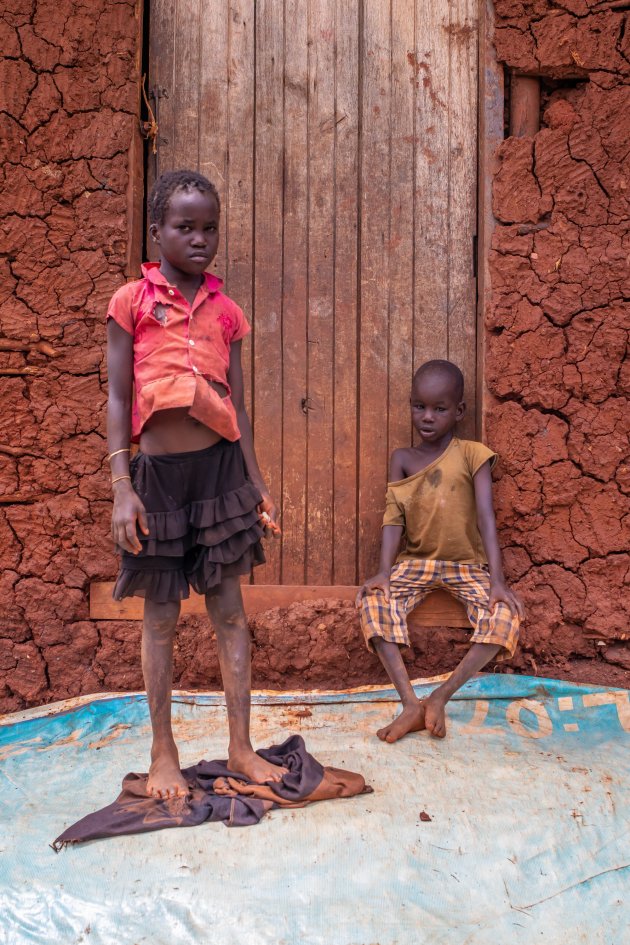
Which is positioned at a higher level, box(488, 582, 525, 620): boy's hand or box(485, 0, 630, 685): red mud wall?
box(485, 0, 630, 685): red mud wall

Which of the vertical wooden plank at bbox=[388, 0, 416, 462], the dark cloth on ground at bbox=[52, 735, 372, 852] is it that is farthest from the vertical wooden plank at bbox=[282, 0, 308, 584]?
the dark cloth on ground at bbox=[52, 735, 372, 852]

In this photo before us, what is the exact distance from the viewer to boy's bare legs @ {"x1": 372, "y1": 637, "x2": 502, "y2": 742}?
267 centimetres

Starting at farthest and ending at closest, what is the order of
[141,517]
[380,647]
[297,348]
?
1. [297,348]
2. [380,647]
3. [141,517]

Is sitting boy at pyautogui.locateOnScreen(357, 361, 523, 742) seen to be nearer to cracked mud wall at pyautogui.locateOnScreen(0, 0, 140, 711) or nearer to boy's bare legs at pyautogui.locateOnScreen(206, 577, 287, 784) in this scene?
boy's bare legs at pyautogui.locateOnScreen(206, 577, 287, 784)

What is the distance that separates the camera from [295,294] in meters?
3.35

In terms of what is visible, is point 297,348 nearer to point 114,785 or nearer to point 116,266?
point 116,266

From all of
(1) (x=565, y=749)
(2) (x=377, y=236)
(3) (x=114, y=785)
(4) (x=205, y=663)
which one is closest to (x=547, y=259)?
(2) (x=377, y=236)

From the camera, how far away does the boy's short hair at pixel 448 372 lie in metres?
3.14

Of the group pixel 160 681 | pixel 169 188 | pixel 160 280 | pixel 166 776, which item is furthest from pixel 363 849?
pixel 169 188

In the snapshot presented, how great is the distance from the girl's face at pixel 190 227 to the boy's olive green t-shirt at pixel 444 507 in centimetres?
138

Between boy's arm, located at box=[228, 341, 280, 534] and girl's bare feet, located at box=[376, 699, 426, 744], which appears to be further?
girl's bare feet, located at box=[376, 699, 426, 744]

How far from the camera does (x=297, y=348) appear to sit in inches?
132

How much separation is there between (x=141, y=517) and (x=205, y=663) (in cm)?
123

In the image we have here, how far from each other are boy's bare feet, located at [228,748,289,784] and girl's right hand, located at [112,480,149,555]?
716 mm
